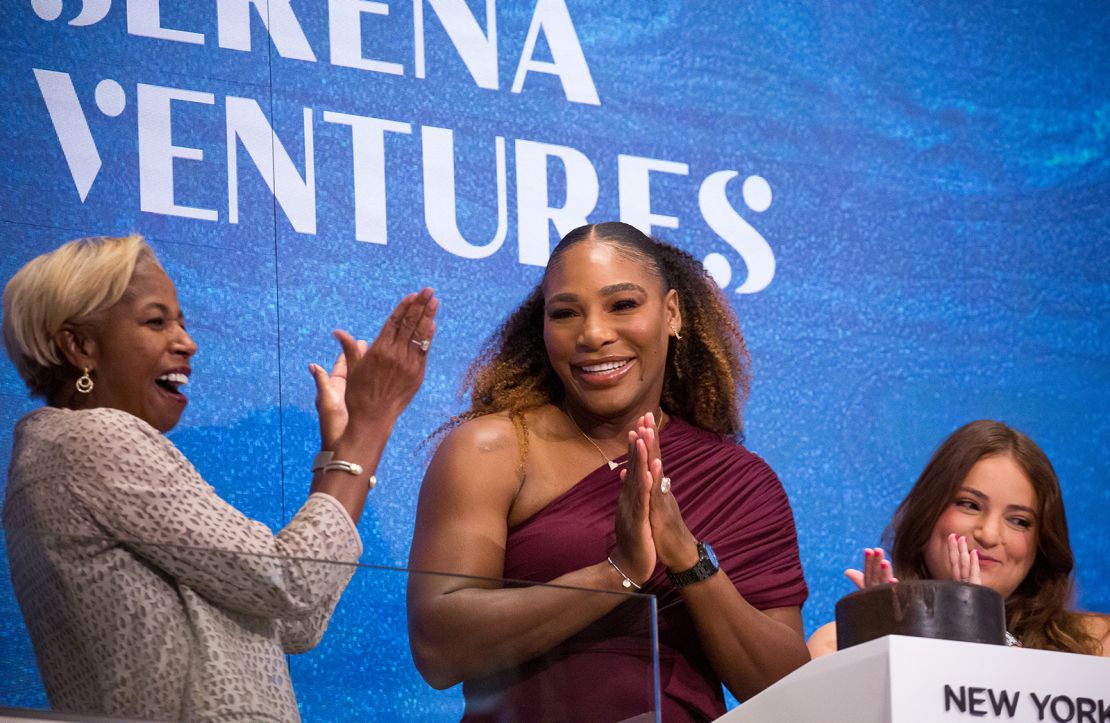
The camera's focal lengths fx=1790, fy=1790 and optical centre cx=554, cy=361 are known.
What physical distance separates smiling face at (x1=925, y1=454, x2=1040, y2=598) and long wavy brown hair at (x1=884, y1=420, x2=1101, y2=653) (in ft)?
0.04

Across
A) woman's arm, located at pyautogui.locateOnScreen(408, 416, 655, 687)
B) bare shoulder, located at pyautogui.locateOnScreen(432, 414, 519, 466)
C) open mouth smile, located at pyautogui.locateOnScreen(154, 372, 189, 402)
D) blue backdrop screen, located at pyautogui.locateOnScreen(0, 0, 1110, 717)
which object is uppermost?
blue backdrop screen, located at pyautogui.locateOnScreen(0, 0, 1110, 717)

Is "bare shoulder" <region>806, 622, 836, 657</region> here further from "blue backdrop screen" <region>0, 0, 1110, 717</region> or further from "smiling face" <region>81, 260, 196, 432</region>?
"smiling face" <region>81, 260, 196, 432</region>

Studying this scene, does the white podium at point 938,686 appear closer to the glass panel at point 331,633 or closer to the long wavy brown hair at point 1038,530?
the glass panel at point 331,633

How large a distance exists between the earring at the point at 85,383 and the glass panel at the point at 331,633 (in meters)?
A: 0.54

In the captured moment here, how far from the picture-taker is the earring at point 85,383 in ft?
7.16

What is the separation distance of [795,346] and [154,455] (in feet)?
6.28

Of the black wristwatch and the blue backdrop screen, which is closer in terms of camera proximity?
the black wristwatch

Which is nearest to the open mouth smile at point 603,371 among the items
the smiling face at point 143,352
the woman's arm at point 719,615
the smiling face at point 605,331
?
the smiling face at point 605,331

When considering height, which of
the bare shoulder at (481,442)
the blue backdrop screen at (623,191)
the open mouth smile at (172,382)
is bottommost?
the open mouth smile at (172,382)

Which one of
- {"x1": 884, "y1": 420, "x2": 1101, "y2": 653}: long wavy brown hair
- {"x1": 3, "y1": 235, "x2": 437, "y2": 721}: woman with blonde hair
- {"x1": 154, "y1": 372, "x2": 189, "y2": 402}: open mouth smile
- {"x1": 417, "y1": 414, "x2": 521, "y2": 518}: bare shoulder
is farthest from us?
{"x1": 884, "y1": 420, "x2": 1101, "y2": 653}: long wavy brown hair

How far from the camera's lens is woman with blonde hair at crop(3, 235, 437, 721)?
1.65 meters

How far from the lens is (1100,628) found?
2.77 meters

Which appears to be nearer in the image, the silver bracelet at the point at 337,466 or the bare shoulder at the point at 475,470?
the silver bracelet at the point at 337,466

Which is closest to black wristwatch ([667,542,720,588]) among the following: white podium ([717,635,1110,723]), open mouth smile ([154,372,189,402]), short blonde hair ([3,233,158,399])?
white podium ([717,635,1110,723])
